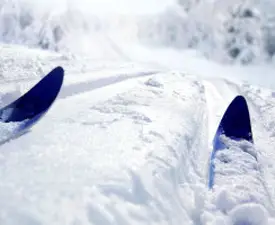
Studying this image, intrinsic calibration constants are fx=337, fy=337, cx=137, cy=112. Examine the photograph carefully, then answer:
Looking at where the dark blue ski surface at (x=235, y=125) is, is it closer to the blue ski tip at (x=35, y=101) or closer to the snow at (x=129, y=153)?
the snow at (x=129, y=153)

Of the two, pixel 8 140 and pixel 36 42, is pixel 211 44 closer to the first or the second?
pixel 36 42

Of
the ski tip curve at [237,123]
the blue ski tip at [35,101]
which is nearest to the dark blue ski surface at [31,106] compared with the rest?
the blue ski tip at [35,101]

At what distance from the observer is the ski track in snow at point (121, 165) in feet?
5.00

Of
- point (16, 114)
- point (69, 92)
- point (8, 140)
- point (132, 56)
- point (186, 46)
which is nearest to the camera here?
point (8, 140)

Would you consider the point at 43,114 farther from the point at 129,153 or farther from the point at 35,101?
the point at 129,153

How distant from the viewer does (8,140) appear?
2061 millimetres

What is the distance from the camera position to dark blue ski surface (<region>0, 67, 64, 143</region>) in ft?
7.89

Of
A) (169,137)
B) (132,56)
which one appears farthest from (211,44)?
(169,137)

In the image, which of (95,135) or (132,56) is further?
(132,56)

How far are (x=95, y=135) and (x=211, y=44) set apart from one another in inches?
256

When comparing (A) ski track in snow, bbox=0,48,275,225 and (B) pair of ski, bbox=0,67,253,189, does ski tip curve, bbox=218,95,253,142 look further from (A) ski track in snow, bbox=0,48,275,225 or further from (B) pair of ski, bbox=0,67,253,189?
(A) ski track in snow, bbox=0,48,275,225

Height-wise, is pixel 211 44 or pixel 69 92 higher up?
pixel 69 92

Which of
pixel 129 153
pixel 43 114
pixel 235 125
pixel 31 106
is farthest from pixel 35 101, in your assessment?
pixel 235 125

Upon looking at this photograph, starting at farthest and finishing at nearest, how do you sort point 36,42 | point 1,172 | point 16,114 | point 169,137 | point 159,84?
point 36,42 < point 159,84 < point 16,114 < point 169,137 < point 1,172
